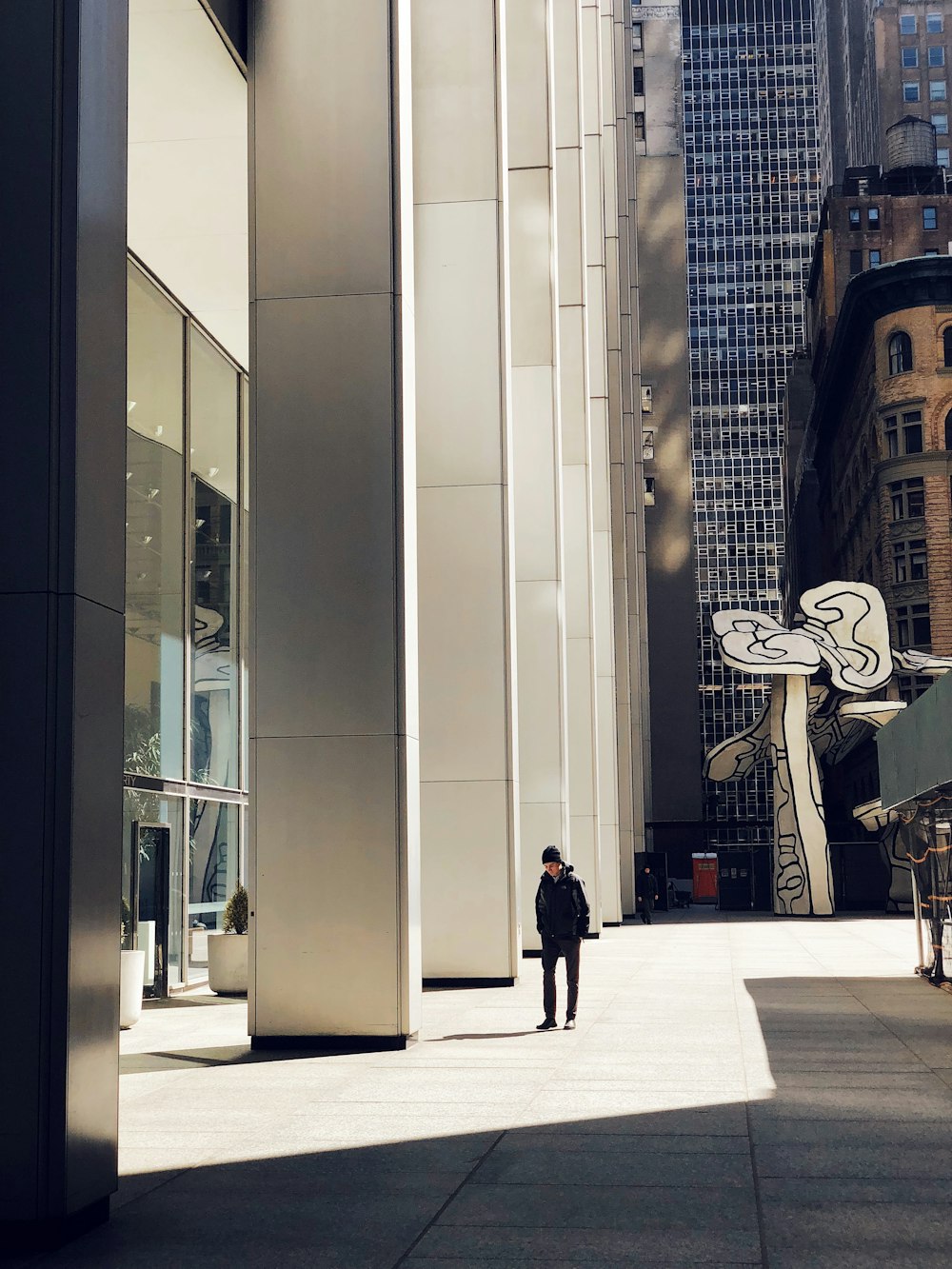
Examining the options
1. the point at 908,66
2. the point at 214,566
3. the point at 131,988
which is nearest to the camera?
the point at 131,988

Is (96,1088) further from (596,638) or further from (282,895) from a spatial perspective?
(596,638)

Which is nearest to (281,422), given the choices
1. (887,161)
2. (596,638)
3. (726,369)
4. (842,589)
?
(596,638)

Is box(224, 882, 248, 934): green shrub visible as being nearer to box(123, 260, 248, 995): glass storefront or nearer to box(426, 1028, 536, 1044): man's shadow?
box(123, 260, 248, 995): glass storefront

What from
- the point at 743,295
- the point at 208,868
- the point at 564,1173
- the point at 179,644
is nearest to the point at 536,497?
the point at 179,644

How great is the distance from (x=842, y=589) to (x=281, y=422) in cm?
3434

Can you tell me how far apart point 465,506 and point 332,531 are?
17.5 feet

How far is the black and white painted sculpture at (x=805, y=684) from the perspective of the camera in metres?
42.0

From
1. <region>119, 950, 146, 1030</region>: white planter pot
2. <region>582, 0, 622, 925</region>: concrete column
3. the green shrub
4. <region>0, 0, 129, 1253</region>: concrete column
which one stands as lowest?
<region>119, 950, 146, 1030</region>: white planter pot

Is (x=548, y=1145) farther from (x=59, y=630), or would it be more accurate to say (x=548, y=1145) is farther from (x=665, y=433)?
(x=665, y=433)

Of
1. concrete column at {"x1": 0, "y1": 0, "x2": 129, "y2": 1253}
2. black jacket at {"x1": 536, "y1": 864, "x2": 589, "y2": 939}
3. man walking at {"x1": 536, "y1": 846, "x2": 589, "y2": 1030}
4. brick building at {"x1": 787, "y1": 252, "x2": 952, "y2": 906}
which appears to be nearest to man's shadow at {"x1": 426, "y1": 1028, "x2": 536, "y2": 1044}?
man walking at {"x1": 536, "y1": 846, "x2": 589, "y2": 1030}

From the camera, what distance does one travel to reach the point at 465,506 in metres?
17.8

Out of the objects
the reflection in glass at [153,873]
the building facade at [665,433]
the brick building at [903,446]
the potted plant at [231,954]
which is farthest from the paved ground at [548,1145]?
the building facade at [665,433]

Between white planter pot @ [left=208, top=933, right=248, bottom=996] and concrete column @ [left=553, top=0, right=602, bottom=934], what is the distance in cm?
1230

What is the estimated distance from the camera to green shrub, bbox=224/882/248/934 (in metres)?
17.6
